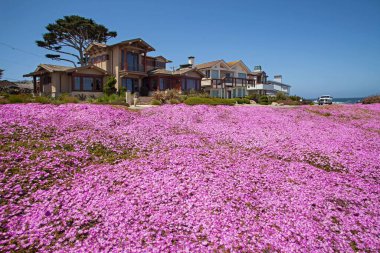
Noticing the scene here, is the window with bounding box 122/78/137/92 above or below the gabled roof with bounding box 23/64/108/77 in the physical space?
below

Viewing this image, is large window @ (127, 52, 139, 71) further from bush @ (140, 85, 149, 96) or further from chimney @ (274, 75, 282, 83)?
chimney @ (274, 75, 282, 83)

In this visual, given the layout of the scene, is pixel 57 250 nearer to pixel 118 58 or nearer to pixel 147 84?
pixel 118 58

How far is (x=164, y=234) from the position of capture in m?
4.30

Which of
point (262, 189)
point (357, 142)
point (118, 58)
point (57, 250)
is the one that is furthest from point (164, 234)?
point (118, 58)

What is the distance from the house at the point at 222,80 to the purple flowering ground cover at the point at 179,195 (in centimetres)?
5014

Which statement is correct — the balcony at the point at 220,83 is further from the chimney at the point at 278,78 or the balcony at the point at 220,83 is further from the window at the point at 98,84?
the chimney at the point at 278,78

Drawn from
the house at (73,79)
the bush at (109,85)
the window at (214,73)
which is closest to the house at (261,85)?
the window at (214,73)

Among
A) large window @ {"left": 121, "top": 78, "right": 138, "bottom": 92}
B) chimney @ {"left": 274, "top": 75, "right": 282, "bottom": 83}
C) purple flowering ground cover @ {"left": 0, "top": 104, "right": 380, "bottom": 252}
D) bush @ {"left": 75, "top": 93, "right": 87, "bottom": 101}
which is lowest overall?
purple flowering ground cover @ {"left": 0, "top": 104, "right": 380, "bottom": 252}

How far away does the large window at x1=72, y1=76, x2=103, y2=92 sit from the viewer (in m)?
39.4

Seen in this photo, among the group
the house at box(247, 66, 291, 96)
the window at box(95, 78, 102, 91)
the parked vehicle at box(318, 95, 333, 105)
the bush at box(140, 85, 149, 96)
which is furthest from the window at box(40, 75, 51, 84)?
the parked vehicle at box(318, 95, 333, 105)

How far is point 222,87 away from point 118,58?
25.8 m

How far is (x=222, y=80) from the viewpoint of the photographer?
191ft

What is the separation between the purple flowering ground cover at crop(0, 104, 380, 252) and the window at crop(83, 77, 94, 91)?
1276 inches

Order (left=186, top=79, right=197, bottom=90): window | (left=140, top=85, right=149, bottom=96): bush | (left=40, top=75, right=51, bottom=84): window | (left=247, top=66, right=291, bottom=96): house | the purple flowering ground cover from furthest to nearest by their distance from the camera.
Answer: (left=247, top=66, right=291, bottom=96): house
(left=186, top=79, right=197, bottom=90): window
(left=140, top=85, right=149, bottom=96): bush
(left=40, top=75, right=51, bottom=84): window
the purple flowering ground cover
